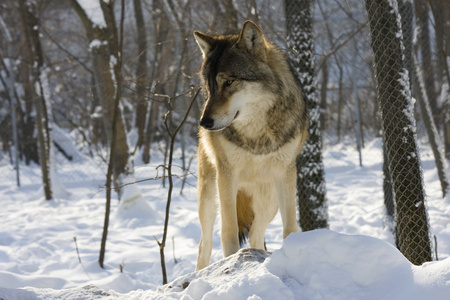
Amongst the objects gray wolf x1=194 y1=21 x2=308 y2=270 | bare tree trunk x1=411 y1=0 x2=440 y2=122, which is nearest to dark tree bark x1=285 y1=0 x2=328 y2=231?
gray wolf x1=194 y1=21 x2=308 y2=270

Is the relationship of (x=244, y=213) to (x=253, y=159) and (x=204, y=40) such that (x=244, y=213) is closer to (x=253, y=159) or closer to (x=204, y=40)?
(x=253, y=159)

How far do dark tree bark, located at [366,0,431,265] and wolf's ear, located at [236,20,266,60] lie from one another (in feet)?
3.93

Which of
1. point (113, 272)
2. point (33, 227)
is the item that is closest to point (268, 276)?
point (113, 272)

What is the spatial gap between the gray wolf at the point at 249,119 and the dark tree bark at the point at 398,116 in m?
0.78

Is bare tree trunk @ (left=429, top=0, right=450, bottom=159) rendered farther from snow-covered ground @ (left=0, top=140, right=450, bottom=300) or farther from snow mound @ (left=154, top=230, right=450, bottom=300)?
snow mound @ (left=154, top=230, right=450, bottom=300)

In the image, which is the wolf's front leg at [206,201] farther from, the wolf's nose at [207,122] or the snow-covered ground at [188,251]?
the wolf's nose at [207,122]

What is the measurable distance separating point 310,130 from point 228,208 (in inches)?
105

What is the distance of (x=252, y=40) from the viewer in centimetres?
307

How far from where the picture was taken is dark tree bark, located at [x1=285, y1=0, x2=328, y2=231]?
18.1 ft

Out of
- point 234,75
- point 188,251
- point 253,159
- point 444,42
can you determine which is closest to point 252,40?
point 234,75

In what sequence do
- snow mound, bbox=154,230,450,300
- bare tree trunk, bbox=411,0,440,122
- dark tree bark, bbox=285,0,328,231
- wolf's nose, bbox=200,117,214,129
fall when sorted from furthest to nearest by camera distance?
bare tree trunk, bbox=411,0,440,122 → dark tree bark, bbox=285,0,328,231 → wolf's nose, bbox=200,117,214,129 → snow mound, bbox=154,230,450,300

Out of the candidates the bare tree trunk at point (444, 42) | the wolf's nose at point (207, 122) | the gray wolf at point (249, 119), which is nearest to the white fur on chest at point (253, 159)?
the gray wolf at point (249, 119)

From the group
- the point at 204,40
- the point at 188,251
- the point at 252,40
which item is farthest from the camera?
the point at 188,251

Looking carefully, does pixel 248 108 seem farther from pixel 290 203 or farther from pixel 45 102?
pixel 45 102
